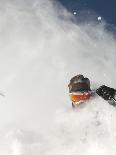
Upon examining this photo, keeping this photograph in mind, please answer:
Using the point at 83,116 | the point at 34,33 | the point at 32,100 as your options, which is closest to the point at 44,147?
the point at 83,116

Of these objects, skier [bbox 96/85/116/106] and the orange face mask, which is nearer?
skier [bbox 96/85/116/106]

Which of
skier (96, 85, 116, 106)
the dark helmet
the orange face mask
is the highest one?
the dark helmet

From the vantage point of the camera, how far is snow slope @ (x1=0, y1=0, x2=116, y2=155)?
58.1 feet

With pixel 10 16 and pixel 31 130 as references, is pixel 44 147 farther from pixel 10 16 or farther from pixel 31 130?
pixel 10 16

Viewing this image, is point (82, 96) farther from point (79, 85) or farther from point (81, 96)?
point (79, 85)

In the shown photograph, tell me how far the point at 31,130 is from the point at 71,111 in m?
1.47

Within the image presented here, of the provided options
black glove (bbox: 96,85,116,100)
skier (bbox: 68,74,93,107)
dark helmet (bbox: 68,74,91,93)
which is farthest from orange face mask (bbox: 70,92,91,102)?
black glove (bbox: 96,85,116,100)

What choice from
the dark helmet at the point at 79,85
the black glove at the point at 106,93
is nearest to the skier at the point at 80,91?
the dark helmet at the point at 79,85

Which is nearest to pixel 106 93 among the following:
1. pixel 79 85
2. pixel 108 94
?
pixel 108 94

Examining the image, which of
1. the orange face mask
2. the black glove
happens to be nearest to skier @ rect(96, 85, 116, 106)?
the black glove

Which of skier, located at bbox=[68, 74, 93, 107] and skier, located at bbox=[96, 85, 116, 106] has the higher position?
skier, located at bbox=[68, 74, 93, 107]

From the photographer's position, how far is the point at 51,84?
24.9 meters

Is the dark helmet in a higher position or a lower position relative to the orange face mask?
higher

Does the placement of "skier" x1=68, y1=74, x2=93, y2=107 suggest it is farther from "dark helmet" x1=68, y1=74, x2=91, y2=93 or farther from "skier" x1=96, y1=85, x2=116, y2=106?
"skier" x1=96, y1=85, x2=116, y2=106
